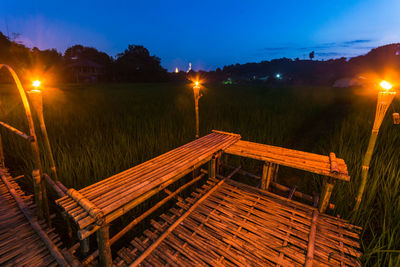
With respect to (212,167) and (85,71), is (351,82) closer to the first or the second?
(212,167)

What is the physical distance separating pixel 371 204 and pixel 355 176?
457mm

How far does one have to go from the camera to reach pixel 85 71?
29547 millimetres

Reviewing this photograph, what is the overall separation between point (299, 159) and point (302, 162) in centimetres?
10

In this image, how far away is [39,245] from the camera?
1839 millimetres

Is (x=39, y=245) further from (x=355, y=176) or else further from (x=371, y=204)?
(x=355, y=176)

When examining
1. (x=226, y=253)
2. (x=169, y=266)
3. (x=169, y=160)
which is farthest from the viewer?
(x=169, y=160)

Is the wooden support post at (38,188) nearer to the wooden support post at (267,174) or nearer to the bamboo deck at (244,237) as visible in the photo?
the bamboo deck at (244,237)

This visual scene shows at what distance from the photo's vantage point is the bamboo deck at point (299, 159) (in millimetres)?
2275

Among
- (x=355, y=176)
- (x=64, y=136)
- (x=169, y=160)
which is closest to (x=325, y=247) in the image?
(x=355, y=176)

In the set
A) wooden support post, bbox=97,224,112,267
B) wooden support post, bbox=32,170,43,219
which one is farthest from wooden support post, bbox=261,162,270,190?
wooden support post, bbox=32,170,43,219

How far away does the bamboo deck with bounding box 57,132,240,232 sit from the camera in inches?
59.1

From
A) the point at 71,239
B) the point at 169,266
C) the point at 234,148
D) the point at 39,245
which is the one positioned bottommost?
the point at 71,239

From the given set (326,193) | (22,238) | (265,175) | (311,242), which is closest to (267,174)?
(265,175)

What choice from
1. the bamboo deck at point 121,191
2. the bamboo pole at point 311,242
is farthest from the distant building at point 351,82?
the bamboo deck at point 121,191
